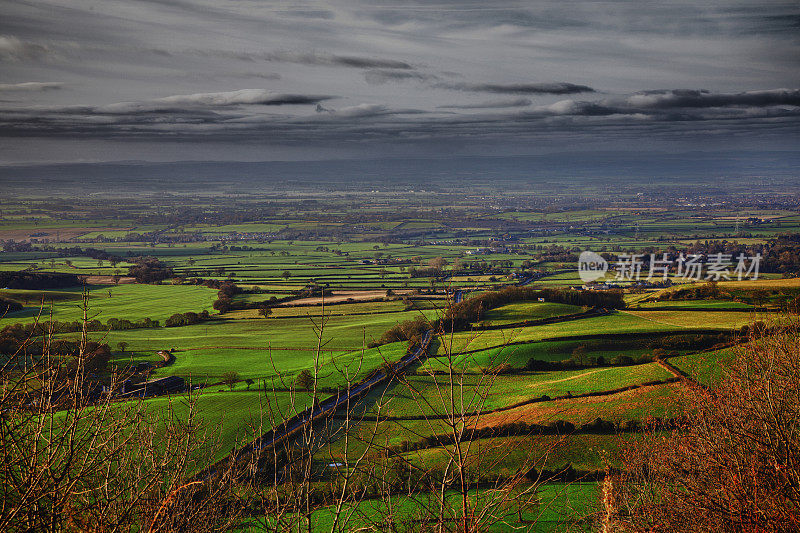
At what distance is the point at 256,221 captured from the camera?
186 m

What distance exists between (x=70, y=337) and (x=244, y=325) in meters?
15.9

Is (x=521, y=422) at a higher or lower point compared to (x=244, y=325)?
higher

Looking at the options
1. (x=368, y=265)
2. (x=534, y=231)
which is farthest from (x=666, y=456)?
(x=534, y=231)

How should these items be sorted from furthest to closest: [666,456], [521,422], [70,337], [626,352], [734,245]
Result: [734,245]
[70,337]
[626,352]
[521,422]
[666,456]

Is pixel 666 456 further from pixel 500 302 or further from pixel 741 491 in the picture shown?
pixel 500 302

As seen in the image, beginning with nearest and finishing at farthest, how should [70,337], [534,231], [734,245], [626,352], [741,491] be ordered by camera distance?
[741,491], [626,352], [70,337], [734,245], [534,231]

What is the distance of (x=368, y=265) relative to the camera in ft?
327

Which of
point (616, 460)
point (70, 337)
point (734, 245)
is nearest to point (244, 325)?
point (70, 337)

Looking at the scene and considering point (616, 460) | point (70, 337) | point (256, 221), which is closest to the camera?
point (616, 460)

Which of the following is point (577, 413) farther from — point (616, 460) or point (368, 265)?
point (368, 265)

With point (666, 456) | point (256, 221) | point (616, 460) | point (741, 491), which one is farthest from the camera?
point (256, 221)

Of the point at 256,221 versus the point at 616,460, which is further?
the point at 256,221

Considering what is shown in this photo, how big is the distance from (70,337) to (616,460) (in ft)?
145

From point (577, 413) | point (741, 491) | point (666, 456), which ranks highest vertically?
point (741, 491)
